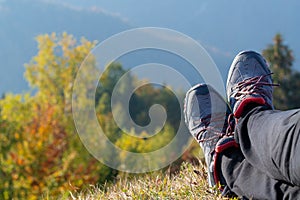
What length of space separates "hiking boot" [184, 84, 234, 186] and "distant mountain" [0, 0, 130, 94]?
14326 centimetres

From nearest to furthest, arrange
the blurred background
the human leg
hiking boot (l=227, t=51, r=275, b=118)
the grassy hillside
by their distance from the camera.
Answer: the human leg < the grassy hillside < hiking boot (l=227, t=51, r=275, b=118) < the blurred background

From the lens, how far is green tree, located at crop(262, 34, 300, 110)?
25.5m

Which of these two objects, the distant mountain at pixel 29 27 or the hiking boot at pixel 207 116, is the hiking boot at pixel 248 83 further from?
the distant mountain at pixel 29 27

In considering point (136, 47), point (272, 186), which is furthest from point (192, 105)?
point (272, 186)

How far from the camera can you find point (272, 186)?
1.62 m

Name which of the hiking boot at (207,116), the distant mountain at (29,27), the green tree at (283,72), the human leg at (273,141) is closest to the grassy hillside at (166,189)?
the hiking boot at (207,116)

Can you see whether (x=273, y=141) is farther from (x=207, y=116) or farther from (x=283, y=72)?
(x=283, y=72)

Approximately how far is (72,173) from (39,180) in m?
1.78

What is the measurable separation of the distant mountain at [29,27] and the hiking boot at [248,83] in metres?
143

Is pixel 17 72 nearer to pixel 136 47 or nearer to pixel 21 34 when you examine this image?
pixel 21 34

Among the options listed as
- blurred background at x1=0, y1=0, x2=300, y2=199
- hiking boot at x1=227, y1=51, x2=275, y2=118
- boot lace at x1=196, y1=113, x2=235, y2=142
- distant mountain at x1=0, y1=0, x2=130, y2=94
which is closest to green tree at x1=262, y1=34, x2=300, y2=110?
blurred background at x1=0, y1=0, x2=300, y2=199

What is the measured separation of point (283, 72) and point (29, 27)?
144096 mm

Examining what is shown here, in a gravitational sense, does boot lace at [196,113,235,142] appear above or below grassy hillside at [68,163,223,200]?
above

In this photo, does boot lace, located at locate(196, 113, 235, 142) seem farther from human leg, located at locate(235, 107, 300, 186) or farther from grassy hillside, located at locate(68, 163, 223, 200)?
human leg, located at locate(235, 107, 300, 186)
